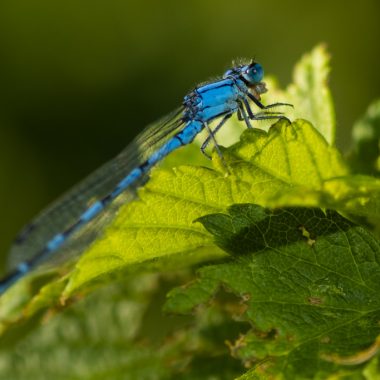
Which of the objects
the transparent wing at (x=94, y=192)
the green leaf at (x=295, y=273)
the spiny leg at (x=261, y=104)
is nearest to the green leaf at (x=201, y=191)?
the green leaf at (x=295, y=273)

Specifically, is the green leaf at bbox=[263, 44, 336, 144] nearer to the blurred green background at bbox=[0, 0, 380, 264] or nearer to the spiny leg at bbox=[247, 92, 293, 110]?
the spiny leg at bbox=[247, 92, 293, 110]

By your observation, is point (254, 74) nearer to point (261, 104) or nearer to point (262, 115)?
point (261, 104)

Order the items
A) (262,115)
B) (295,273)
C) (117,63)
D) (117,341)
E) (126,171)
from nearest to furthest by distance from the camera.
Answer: (295,273)
(262,115)
(117,341)
(126,171)
(117,63)

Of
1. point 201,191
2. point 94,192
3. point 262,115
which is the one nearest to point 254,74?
point 262,115

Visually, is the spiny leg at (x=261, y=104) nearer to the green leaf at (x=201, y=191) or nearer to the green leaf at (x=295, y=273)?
the green leaf at (x=201, y=191)

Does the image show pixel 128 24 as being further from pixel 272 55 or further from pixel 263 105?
pixel 263 105

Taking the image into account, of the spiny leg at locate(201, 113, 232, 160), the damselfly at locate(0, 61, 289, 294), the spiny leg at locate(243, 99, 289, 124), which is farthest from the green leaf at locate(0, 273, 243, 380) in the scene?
the spiny leg at locate(243, 99, 289, 124)

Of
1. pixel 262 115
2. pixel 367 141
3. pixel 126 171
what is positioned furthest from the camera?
pixel 126 171
